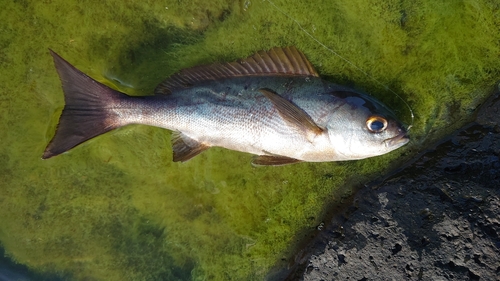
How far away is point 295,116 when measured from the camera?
2863 millimetres

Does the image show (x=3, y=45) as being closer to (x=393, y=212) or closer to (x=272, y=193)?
(x=272, y=193)

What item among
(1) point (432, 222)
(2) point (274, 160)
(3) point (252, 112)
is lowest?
(1) point (432, 222)

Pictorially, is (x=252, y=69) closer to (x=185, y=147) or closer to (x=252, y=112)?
(x=252, y=112)

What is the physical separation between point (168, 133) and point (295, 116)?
1.18 metres

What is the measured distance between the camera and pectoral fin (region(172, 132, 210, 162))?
3.07m

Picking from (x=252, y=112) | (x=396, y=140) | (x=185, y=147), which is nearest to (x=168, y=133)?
(x=185, y=147)

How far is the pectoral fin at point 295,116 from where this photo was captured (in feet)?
9.38

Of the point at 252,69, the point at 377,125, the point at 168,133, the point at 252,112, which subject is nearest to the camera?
the point at 377,125

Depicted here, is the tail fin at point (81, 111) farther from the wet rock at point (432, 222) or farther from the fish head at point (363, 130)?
the wet rock at point (432, 222)

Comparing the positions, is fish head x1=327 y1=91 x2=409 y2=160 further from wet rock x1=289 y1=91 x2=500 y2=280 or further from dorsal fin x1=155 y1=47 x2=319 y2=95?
wet rock x1=289 y1=91 x2=500 y2=280

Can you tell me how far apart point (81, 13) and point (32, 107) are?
0.91 m

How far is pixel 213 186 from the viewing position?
3.46 meters

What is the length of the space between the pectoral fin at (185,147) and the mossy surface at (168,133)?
1.17 ft

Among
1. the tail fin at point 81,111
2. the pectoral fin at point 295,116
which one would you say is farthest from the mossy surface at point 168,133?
the pectoral fin at point 295,116
